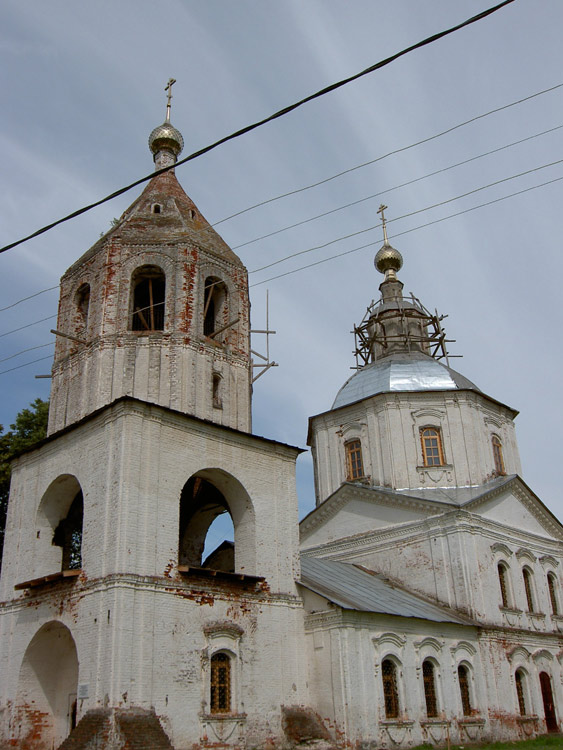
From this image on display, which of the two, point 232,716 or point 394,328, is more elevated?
point 394,328

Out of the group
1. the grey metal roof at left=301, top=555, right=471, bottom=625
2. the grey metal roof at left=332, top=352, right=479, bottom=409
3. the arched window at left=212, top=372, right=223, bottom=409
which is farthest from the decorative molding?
the arched window at left=212, top=372, right=223, bottom=409

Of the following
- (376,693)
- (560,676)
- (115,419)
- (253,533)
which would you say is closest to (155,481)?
(115,419)

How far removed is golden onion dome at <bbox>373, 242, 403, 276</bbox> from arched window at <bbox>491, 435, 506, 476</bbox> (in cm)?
946

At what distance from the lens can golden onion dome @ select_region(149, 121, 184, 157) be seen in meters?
20.1

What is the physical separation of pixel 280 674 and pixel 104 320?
329 inches

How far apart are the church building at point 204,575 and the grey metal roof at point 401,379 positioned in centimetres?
358

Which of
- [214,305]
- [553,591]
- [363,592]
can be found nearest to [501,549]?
[553,591]

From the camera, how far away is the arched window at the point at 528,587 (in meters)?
21.8

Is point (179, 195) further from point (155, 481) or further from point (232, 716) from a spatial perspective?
point (232, 716)

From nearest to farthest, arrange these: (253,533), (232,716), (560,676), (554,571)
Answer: (232,716) → (253,533) → (560,676) → (554,571)

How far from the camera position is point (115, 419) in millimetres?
14258

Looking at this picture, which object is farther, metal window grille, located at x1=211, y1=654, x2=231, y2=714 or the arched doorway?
the arched doorway

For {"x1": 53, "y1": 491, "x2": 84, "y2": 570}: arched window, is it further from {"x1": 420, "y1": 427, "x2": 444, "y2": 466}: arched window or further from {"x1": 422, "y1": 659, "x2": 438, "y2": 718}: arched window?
{"x1": 420, "y1": 427, "x2": 444, "y2": 466}: arched window

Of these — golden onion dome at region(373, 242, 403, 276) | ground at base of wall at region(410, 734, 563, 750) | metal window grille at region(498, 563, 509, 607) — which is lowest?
ground at base of wall at region(410, 734, 563, 750)
